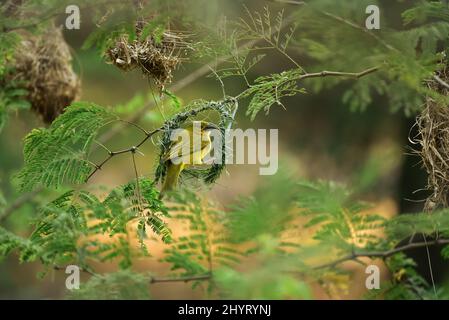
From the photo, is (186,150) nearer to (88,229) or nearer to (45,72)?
(88,229)

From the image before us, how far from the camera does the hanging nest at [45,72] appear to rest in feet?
15.8

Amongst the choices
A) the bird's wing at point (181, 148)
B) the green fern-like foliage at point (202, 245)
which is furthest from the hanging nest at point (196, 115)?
the green fern-like foliage at point (202, 245)

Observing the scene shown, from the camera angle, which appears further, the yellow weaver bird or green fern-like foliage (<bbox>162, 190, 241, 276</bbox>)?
the yellow weaver bird

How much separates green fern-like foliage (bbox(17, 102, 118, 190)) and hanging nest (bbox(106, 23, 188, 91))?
276 millimetres

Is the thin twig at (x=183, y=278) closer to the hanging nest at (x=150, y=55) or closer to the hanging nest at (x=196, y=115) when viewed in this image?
the hanging nest at (x=196, y=115)

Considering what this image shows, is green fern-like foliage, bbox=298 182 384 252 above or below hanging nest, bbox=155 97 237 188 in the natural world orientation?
below

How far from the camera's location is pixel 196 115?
10.2 ft

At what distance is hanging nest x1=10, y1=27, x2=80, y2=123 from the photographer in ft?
15.8

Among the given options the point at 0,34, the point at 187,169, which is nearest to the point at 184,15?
the point at 187,169

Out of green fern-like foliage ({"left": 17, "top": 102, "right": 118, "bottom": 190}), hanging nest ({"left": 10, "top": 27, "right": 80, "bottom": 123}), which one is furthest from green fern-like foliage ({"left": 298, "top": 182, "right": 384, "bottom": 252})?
hanging nest ({"left": 10, "top": 27, "right": 80, "bottom": 123})

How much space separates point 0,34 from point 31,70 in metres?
1.00

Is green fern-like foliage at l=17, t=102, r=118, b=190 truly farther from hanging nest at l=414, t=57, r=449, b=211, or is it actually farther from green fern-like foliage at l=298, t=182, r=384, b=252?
hanging nest at l=414, t=57, r=449, b=211

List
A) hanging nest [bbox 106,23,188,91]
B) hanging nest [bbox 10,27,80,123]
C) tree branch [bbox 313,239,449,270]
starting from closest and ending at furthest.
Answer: tree branch [bbox 313,239,449,270], hanging nest [bbox 106,23,188,91], hanging nest [bbox 10,27,80,123]

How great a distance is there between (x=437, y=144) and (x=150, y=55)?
1.17 metres
